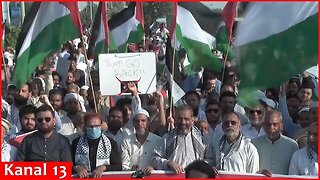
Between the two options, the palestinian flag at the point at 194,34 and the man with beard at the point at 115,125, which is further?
the palestinian flag at the point at 194,34

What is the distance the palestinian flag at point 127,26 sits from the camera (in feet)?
35.4

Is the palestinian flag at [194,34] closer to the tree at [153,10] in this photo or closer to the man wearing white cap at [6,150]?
the man wearing white cap at [6,150]

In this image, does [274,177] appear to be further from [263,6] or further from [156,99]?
[156,99]

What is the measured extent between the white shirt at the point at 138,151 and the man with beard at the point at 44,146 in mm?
534

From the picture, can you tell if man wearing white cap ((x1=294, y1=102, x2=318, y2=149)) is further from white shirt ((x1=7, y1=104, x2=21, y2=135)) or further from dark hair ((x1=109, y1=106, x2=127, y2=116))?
white shirt ((x1=7, y1=104, x2=21, y2=135))

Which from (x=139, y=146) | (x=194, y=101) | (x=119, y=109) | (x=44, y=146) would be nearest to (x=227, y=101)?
(x=194, y=101)

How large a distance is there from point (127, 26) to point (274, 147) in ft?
14.0

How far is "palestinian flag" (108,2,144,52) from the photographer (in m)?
10.8

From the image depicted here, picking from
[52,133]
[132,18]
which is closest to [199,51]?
[132,18]

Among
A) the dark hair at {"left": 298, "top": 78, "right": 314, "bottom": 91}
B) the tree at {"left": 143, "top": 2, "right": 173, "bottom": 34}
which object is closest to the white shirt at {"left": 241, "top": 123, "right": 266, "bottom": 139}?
the dark hair at {"left": 298, "top": 78, "right": 314, "bottom": 91}

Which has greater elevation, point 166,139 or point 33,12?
point 33,12

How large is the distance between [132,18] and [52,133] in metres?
4.09

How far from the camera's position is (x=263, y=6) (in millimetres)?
6199

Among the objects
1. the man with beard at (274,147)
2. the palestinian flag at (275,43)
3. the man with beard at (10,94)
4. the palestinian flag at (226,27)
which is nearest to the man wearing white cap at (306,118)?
the man with beard at (274,147)
